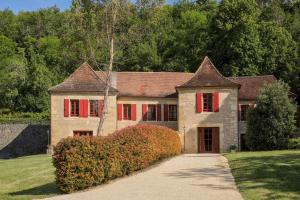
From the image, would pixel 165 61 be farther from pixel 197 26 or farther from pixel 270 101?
pixel 270 101

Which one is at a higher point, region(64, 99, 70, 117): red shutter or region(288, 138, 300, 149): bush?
region(64, 99, 70, 117): red shutter

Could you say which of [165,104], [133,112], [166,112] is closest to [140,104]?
[133,112]

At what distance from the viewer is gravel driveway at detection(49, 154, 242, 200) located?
12.8 metres

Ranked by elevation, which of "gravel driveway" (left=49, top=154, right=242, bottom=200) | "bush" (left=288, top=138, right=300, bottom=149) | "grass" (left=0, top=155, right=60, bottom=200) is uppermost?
"bush" (left=288, top=138, right=300, bottom=149)

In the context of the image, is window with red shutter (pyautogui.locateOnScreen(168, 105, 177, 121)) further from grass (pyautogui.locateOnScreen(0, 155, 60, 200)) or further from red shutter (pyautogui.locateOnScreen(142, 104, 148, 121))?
→ grass (pyautogui.locateOnScreen(0, 155, 60, 200))

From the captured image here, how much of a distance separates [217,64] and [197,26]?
10.1 m

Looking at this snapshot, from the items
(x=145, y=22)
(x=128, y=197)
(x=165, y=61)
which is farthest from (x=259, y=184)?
(x=165, y=61)

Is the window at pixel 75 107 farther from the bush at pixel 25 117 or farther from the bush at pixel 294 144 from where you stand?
the bush at pixel 294 144

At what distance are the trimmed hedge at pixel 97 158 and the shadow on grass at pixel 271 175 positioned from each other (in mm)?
3574

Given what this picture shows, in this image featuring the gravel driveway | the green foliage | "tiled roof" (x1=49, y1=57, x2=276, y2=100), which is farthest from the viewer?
"tiled roof" (x1=49, y1=57, x2=276, y2=100)

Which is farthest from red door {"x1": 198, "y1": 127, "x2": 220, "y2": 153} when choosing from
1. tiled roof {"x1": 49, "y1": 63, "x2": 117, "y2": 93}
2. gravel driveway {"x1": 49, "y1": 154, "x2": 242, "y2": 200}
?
gravel driveway {"x1": 49, "y1": 154, "x2": 242, "y2": 200}

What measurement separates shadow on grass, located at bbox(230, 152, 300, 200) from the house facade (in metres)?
14.5

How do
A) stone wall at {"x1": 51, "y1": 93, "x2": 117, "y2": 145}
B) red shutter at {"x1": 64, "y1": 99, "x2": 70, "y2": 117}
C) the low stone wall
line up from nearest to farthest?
red shutter at {"x1": 64, "y1": 99, "x2": 70, "y2": 117} → stone wall at {"x1": 51, "y1": 93, "x2": 117, "y2": 145} → the low stone wall

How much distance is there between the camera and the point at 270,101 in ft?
106
